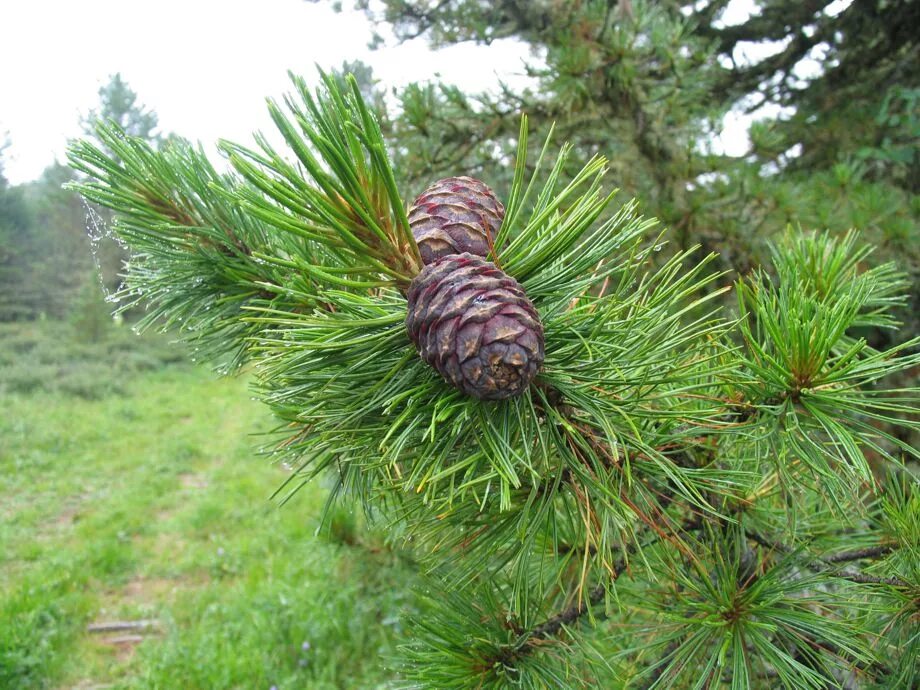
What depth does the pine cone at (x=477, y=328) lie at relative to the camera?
1.69 ft

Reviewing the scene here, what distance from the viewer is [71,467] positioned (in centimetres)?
676

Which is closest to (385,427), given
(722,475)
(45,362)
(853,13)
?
(722,475)

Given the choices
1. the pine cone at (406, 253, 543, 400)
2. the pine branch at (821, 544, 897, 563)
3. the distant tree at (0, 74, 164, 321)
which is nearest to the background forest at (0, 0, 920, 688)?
the pine cone at (406, 253, 543, 400)

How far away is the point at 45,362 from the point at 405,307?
14059mm

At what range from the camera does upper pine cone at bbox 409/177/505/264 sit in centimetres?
62

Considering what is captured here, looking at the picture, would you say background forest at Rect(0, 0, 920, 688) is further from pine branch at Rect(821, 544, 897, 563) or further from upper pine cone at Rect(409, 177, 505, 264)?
pine branch at Rect(821, 544, 897, 563)

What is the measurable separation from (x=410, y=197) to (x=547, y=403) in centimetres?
165

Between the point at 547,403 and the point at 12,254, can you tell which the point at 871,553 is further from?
the point at 12,254

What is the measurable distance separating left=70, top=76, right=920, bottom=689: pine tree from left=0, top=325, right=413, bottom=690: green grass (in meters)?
0.29

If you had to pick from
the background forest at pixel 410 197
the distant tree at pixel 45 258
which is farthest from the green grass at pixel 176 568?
the distant tree at pixel 45 258

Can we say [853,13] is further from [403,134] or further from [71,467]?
[71,467]

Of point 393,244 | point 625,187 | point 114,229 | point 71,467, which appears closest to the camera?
point 393,244

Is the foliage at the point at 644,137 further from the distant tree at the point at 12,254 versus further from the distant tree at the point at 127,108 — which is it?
the distant tree at the point at 127,108

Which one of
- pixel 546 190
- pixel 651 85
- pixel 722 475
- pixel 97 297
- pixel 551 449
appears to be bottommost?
pixel 722 475
